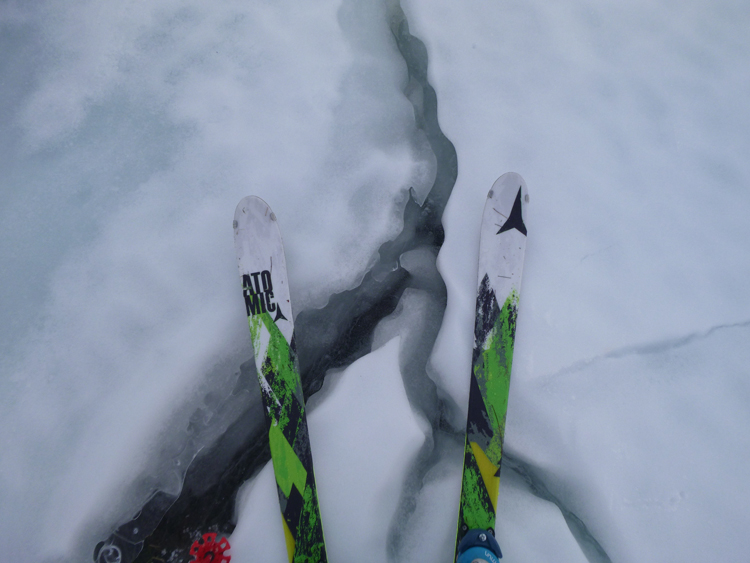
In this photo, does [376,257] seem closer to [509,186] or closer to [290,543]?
[509,186]

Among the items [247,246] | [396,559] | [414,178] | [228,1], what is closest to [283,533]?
[396,559]

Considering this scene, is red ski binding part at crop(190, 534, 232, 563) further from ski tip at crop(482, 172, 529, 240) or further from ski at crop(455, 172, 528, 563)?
ski tip at crop(482, 172, 529, 240)

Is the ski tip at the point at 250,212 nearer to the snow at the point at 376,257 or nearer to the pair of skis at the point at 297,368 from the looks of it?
the pair of skis at the point at 297,368

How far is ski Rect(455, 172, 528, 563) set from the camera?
4.30ft

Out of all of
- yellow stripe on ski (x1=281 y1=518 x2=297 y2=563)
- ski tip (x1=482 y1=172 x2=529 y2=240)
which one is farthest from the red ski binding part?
ski tip (x1=482 y1=172 x2=529 y2=240)

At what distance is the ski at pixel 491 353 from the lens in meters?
1.31

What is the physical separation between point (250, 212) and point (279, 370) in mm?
546

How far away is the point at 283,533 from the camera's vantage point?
4.35ft

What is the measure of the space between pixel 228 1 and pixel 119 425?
5.35 ft

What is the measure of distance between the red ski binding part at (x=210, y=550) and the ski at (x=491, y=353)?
73 cm

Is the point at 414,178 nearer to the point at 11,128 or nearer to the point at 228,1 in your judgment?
the point at 228,1

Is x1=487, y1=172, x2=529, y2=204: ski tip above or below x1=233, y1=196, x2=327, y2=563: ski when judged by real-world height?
above

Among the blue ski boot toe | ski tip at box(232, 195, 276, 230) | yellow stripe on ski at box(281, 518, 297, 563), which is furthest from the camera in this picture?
ski tip at box(232, 195, 276, 230)

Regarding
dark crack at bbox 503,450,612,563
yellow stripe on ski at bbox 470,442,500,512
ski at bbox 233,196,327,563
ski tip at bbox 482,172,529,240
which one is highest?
ski tip at bbox 482,172,529,240
